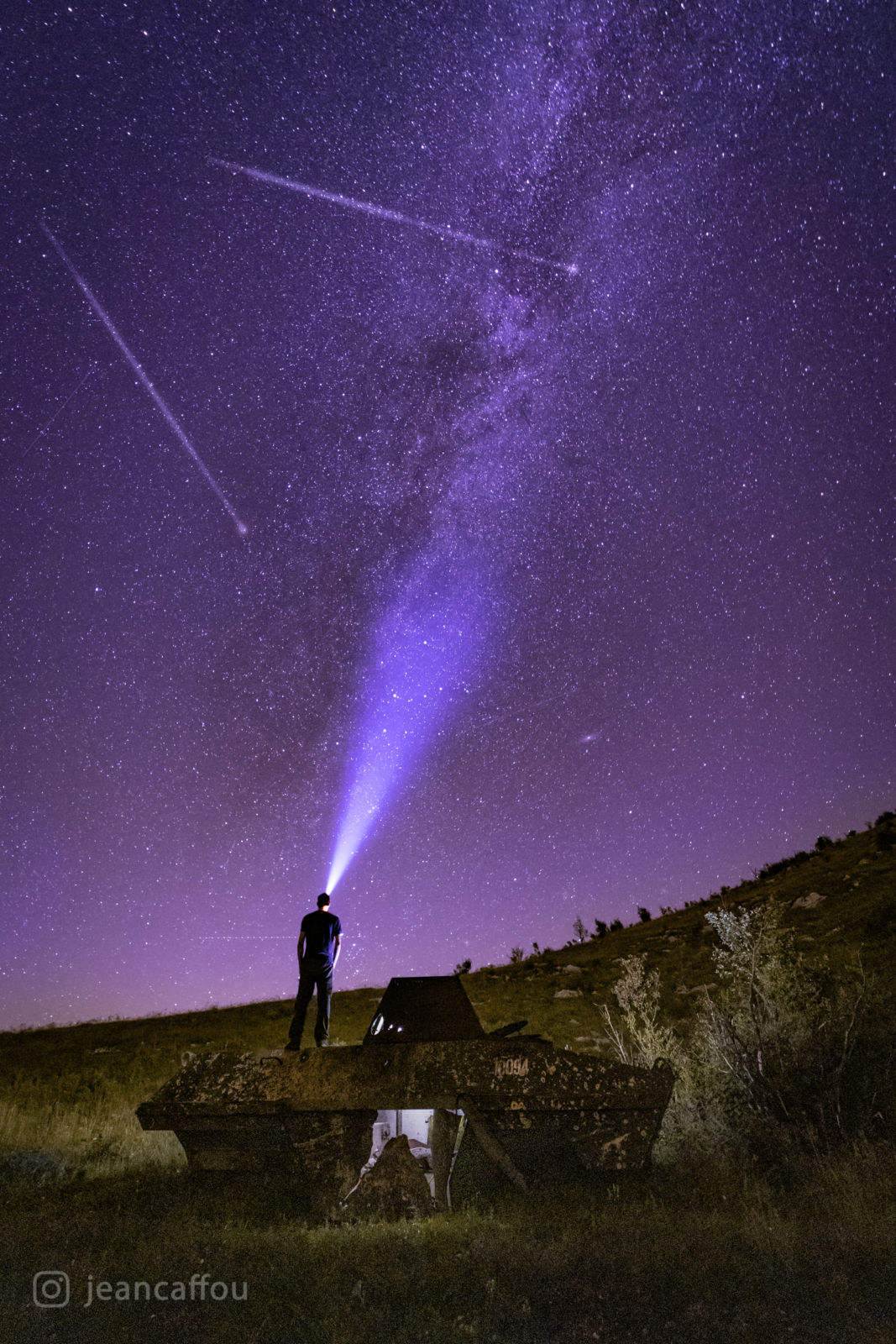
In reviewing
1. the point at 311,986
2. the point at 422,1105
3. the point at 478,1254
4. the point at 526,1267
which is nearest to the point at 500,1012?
the point at 311,986

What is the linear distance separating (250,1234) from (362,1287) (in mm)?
1767

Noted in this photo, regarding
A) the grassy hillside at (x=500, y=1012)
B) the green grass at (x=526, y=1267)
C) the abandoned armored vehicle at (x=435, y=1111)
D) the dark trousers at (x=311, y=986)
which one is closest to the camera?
the green grass at (x=526, y=1267)

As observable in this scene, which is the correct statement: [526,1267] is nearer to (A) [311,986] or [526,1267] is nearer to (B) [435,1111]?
(B) [435,1111]

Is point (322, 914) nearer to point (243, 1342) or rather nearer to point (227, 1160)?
point (227, 1160)

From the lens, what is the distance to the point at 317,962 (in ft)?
→ 31.9

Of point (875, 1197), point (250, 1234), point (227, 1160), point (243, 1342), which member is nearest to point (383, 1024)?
point (227, 1160)

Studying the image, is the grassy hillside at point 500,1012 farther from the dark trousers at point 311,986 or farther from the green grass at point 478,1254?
the dark trousers at point 311,986

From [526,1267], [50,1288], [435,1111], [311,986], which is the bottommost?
[526,1267]

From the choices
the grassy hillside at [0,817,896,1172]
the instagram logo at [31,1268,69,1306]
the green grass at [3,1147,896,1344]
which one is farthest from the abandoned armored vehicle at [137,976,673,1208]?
the instagram logo at [31,1268,69,1306]

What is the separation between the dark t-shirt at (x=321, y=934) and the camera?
977 centimetres

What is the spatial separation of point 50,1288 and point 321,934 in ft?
14.1

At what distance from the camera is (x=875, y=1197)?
671 cm

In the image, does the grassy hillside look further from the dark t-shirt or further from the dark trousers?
the dark t-shirt

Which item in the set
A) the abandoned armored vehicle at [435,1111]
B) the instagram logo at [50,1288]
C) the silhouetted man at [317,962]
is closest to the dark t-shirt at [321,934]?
the silhouetted man at [317,962]
